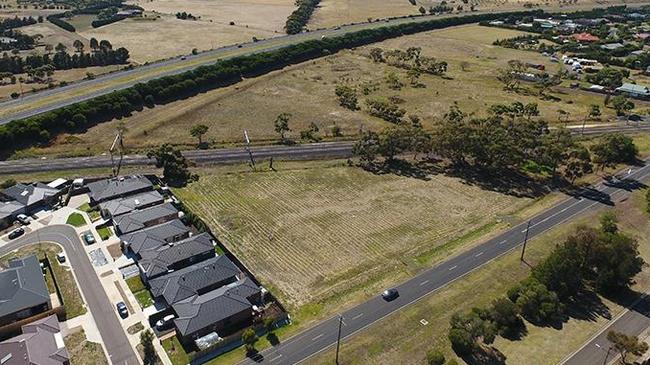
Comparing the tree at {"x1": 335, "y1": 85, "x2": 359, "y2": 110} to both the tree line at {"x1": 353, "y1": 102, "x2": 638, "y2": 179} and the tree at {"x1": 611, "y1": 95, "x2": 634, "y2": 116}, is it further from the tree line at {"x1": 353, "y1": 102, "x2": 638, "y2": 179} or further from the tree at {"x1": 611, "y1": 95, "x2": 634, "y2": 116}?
the tree at {"x1": 611, "y1": 95, "x2": 634, "y2": 116}

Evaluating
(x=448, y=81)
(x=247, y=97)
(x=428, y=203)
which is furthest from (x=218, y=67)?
(x=428, y=203)

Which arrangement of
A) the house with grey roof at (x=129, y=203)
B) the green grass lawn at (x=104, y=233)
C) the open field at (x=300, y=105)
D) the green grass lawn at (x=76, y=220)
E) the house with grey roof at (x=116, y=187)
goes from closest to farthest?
the green grass lawn at (x=104, y=233)
the green grass lawn at (x=76, y=220)
the house with grey roof at (x=129, y=203)
the house with grey roof at (x=116, y=187)
the open field at (x=300, y=105)

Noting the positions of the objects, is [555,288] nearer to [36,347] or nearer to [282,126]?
[36,347]

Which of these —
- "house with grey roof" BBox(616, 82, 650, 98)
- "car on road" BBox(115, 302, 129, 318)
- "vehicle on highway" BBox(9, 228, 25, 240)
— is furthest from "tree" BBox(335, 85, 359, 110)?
"car on road" BBox(115, 302, 129, 318)

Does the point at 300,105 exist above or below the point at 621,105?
below

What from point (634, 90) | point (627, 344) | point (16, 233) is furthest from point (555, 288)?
point (634, 90)

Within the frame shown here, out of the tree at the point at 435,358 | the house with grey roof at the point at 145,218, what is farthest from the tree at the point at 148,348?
the tree at the point at 435,358

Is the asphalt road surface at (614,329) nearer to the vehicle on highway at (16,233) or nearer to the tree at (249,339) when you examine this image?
the tree at (249,339)
